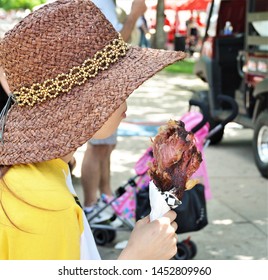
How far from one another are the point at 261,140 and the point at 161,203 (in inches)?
221

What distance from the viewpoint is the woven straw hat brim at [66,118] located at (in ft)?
5.92

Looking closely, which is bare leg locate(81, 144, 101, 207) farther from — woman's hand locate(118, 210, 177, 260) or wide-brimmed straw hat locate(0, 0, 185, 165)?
woman's hand locate(118, 210, 177, 260)

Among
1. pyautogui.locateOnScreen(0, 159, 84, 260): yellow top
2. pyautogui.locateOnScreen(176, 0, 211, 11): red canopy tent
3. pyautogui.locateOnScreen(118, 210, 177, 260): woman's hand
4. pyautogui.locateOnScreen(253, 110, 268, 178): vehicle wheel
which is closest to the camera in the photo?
pyautogui.locateOnScreen(0, 159, 84, 260): yellow top

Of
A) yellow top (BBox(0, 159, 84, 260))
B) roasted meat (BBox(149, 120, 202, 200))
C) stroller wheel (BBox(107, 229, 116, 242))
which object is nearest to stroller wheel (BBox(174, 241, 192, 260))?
stroller wheel (BBox(107, 229, 116, 242))

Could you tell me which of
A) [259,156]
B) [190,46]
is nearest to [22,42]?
[259,156]

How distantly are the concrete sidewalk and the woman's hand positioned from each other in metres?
2.96

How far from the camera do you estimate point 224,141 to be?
31.1 ft

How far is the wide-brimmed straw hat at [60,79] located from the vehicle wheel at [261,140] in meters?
5.46

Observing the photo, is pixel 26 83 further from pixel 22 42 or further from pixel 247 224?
pixel 247 224

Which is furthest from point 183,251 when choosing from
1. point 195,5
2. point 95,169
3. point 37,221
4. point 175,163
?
point 195,5

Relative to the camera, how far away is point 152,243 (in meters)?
1.77

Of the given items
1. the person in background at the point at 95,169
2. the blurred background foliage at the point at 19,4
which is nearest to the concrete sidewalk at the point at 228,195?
the person in background at the point at 95,169

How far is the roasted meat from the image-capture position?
195cm
